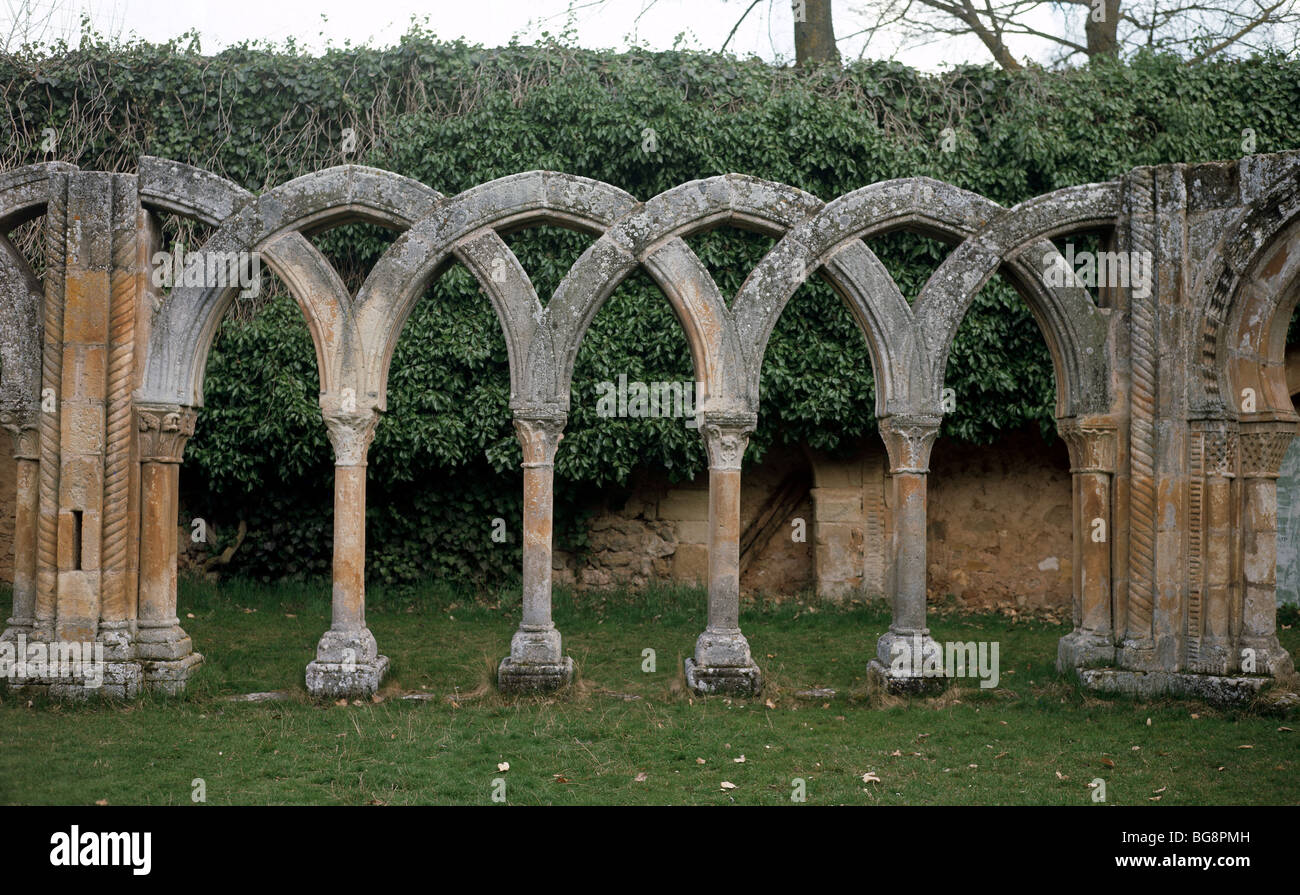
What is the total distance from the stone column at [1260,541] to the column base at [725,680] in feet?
11.5

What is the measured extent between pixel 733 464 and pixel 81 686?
4.94 m

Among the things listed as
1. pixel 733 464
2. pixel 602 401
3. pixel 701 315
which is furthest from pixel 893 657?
pixel 602 401

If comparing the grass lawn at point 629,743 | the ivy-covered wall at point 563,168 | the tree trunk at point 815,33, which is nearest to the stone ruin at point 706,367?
the grass lawn at point 629,743

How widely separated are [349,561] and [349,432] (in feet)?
3.13

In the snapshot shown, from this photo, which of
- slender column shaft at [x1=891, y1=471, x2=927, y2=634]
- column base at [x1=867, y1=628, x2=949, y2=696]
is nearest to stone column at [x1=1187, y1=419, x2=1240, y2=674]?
column base at [x1=867, y1=628, x2=949, y2=696]

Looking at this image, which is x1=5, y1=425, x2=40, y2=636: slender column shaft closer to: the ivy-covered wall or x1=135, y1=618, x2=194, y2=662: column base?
x1=135, y1=618, x2=194, y2=662: column base

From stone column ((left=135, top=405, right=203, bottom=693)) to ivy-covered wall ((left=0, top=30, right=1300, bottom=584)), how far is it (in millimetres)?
3682

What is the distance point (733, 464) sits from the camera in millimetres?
7762

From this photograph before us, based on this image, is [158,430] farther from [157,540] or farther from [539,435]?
[539,435]

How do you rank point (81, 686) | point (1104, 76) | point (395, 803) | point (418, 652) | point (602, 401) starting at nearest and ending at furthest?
point (395, 803)
point (81, 686)
point (418, 652)
point (602, 401)
point (1104, 76)

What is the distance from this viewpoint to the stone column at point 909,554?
25.2ft

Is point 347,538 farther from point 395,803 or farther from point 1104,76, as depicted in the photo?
point 1104,76

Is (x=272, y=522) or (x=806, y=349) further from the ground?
(x=806, y=349)

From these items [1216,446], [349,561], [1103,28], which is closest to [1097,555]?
[1216,446]
